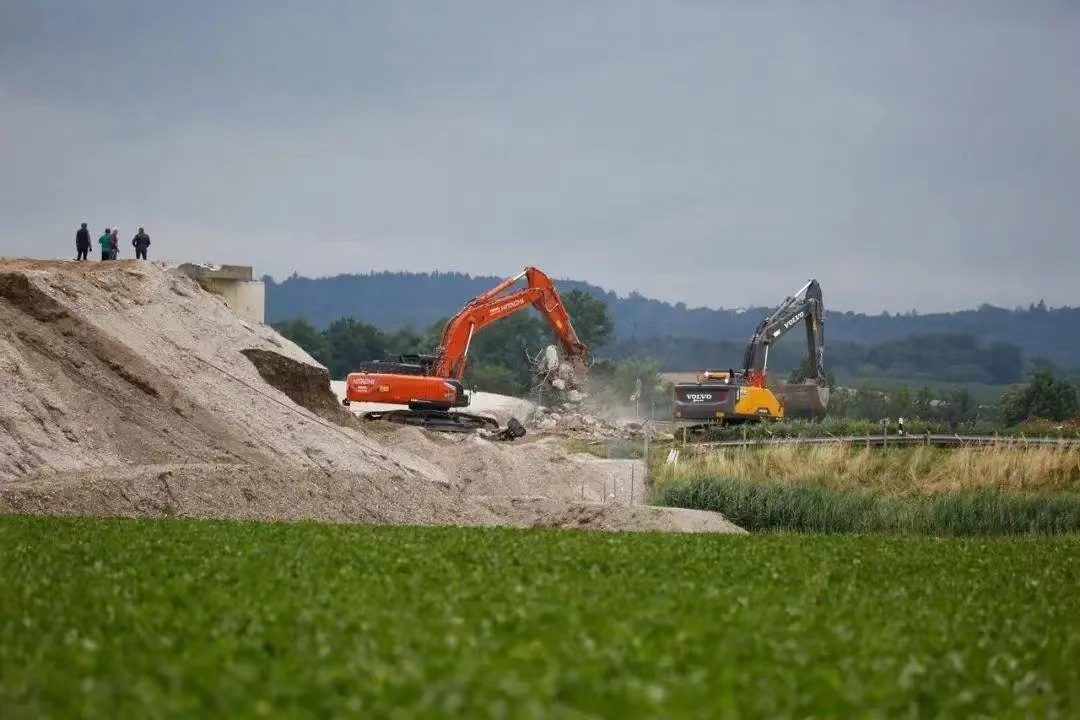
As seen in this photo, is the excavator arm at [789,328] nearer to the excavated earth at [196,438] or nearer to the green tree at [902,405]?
the excavated earth at [196,438]

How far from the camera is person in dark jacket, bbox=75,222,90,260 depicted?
140 feet

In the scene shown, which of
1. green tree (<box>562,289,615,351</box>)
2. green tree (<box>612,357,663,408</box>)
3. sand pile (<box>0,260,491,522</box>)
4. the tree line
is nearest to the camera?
sand pile (<box>0,260,491,522</box>)

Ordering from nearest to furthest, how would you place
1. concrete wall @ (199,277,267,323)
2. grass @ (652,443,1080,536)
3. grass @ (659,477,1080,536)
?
grass @ (659,477,1080,536)
grass @ (652,443,1080,536)
concrete wall @ (199,277,267,323)

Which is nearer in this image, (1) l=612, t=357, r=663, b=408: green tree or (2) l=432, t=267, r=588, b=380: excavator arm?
(2) l=432, t=267, r=588, b=380: excavator arm

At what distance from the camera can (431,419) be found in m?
47.0

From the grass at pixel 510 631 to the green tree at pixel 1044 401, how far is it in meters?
69.1

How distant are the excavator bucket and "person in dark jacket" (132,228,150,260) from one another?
73.2ft

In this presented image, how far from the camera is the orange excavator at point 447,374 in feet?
148

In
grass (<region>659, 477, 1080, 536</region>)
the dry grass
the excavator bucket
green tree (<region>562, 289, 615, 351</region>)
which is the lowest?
grass (<region>659, 477, 1080, 536</region>)

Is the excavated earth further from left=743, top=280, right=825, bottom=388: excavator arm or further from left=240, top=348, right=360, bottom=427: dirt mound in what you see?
left=743, top=280, right=825, bottom=388: excavator arm

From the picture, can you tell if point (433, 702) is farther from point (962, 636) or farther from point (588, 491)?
point (588, 491)

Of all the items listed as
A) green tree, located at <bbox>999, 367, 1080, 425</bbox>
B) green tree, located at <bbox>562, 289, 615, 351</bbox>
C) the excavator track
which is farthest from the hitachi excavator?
green tree, located at <bbox>562, 289, 615, 351</bbox>

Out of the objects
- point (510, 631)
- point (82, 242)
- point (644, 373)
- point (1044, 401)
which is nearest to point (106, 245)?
point (82, 242)

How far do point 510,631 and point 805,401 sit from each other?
140 feet
